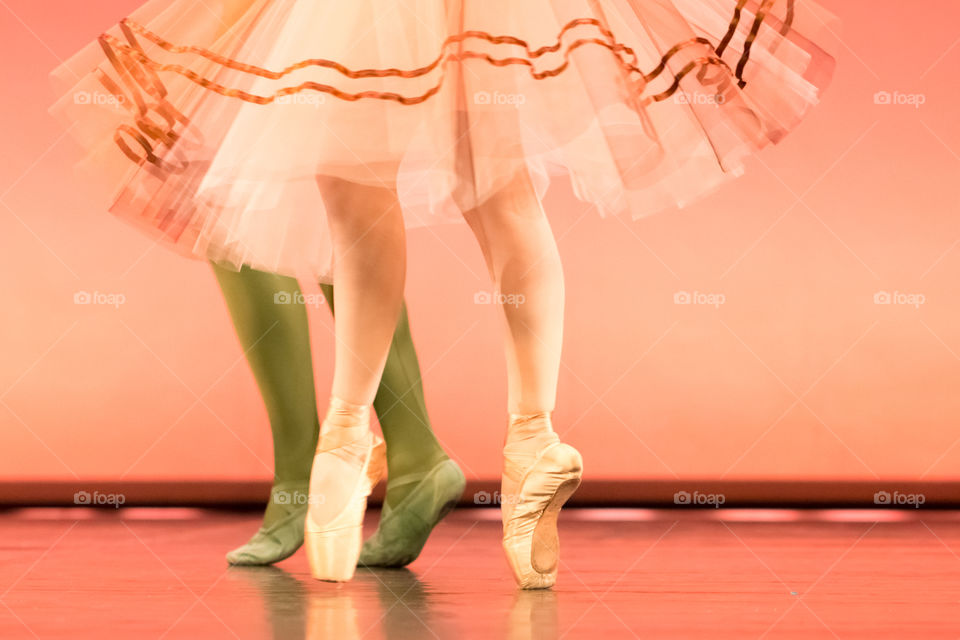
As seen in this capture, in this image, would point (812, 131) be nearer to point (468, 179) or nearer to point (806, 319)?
point (806, 319)

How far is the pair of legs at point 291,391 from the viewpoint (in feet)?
4.30

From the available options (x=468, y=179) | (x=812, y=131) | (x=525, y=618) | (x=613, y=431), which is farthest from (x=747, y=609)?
(x=812, y=131)

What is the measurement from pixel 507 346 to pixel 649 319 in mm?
935

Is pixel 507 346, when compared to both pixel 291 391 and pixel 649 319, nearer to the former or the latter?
pixel 291 391

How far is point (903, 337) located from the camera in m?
1.94

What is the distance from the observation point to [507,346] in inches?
43.3

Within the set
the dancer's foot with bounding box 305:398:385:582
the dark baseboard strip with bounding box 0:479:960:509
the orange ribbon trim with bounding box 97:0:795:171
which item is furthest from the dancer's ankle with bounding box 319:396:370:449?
the dark baseboard strip with bounding box 0:479:960:509

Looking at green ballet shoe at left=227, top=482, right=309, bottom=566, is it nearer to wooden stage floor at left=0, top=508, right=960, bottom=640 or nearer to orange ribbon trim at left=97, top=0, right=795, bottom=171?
wooden stage floor at left=0, top=508, right=960, bottom=640

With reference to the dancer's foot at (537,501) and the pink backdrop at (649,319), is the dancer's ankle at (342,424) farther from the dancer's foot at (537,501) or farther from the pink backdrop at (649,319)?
the pink backdrop at (649,319)

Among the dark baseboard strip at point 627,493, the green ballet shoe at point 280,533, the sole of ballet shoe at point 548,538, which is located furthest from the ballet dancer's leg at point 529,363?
the dark baseboard strip at point 627,493

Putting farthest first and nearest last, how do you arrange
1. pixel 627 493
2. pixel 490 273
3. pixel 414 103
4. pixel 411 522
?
pixel 627 493 → pixel 411 522 → pixel 490 273 → pixel 414 103

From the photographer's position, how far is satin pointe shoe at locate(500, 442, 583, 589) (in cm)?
105

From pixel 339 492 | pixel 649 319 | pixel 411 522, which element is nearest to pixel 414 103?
pixel 339 492

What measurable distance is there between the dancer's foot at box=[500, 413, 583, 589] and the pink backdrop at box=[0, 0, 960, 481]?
919 millimetres
